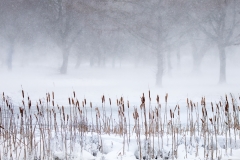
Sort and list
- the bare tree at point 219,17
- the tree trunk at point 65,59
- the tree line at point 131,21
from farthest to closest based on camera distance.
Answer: the tree trunk at point 65,59, the bare tree at point 219,17, the tree line at point 131,21

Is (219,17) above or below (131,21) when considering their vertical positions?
above

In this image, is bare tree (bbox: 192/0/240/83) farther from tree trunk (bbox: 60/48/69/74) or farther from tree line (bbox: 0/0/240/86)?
tree trunk (bbox: 60/48/69/74)

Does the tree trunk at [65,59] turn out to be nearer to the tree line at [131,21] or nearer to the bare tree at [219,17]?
the tree line at [131,21]

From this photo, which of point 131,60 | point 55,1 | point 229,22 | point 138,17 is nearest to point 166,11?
point 138,17

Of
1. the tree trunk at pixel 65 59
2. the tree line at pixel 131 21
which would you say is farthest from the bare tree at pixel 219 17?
the tree trunk at pixel 65 59

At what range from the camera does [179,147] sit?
4445mm

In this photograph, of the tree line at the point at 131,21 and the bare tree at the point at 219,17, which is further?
the bare tree at the point at 219,17

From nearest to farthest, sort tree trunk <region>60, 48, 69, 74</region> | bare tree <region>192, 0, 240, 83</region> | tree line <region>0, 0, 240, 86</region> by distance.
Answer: tree line <region>0, 0, 240, 86</region>
bare tree <region>192, 0, 240, 83</region>
tree trunk <region>60, 48, 69, 74</region>

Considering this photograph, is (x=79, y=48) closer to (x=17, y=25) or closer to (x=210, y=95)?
(x=17, y=25)

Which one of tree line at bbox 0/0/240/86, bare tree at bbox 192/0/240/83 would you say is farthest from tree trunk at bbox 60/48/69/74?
bare tree at bbox 192/0/240/83

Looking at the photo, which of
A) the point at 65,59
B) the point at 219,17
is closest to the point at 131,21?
the point at 219,17

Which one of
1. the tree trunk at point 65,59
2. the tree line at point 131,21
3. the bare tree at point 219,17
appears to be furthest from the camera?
the tree trunk at point 65,59

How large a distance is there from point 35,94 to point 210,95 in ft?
28.8

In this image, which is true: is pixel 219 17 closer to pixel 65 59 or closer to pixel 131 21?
pixel 131 21
